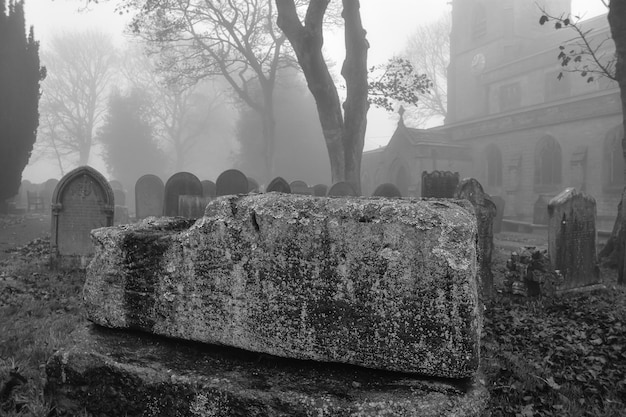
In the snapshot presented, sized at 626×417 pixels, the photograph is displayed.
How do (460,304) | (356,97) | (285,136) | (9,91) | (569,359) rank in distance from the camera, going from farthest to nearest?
1. (285,136)
2. (9,91)
3. (356,97)
4. (569,359)
5. (460,304)

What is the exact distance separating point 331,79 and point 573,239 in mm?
7728

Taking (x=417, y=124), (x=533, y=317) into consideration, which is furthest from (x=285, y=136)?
(x=533, y=317)

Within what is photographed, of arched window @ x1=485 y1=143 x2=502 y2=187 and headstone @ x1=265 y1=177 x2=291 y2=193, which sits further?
arched window @ x1=485 y1=143 x2=502 y2=187

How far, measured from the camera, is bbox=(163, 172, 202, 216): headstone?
1159 cm

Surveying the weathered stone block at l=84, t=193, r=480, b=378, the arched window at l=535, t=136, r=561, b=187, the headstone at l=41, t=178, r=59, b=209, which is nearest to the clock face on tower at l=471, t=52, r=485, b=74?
the arched window at l=535, t=136, r=561, b=187

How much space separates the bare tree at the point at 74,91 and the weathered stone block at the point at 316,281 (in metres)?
45.1

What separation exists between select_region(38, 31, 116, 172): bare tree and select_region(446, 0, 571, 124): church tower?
35.3 meters

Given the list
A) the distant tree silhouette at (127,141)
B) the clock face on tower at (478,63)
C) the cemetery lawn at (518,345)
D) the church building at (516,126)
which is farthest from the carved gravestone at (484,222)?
the distant tree silhouette at (127,141)

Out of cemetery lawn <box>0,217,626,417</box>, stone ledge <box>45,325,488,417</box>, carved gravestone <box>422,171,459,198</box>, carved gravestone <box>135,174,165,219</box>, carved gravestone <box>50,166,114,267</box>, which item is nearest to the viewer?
stone ledge <box>45,325,488,417</box>

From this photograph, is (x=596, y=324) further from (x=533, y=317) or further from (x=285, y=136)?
(x=285, y=136)

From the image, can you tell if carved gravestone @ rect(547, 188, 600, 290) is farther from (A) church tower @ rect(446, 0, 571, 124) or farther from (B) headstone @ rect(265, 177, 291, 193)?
(A) church tower @ rect(446, 0, 571, 124)

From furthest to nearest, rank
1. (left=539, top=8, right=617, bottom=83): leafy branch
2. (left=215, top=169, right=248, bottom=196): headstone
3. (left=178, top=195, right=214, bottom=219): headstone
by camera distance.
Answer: (left=215, top=169, right=248, bottom=196): headstone, (left=178, top=195, right=214, bottom=219): headstone, (left=539, top=8, right=617, bottom=83): leafy branch

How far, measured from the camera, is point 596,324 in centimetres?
482

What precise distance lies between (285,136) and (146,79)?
20515mm
